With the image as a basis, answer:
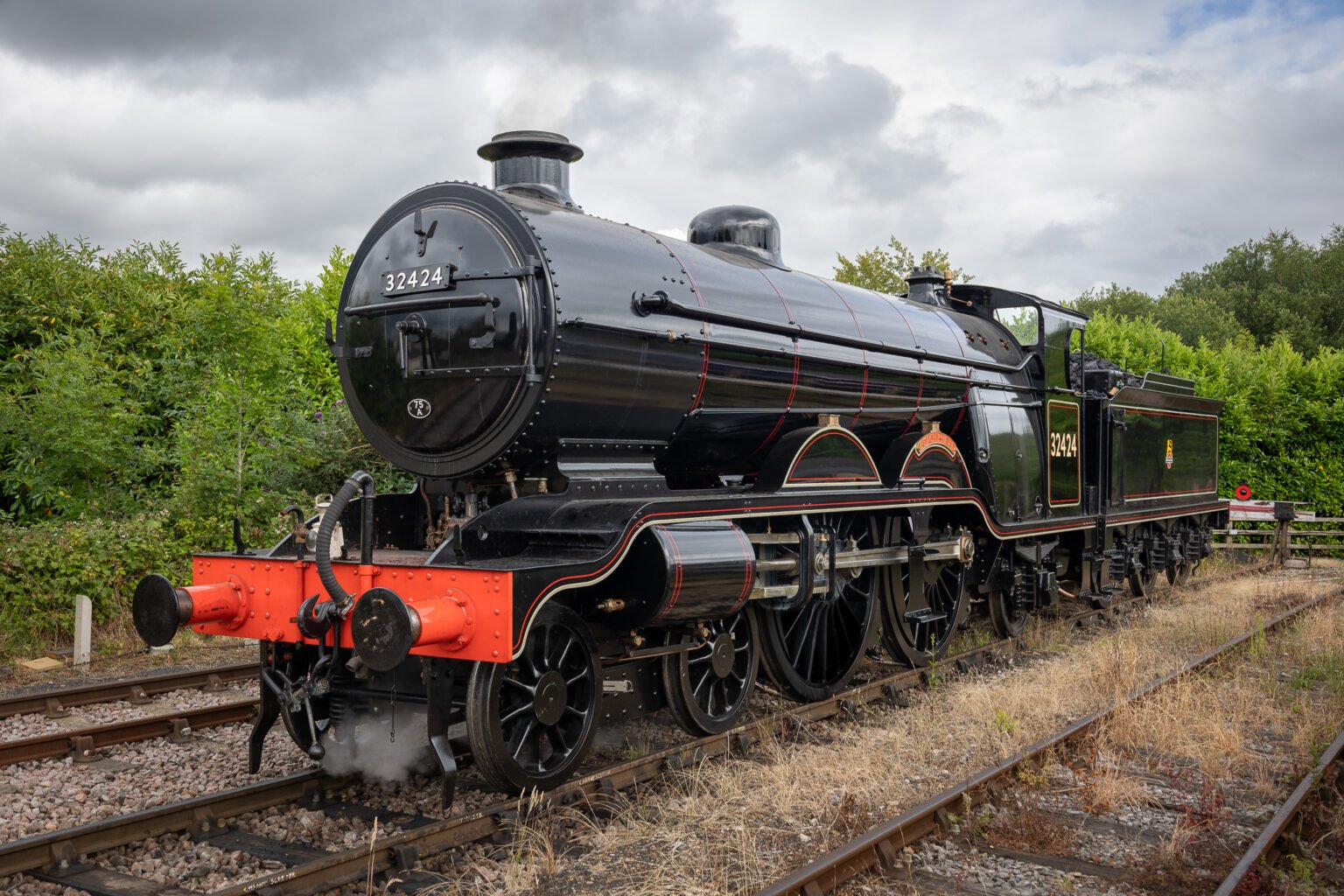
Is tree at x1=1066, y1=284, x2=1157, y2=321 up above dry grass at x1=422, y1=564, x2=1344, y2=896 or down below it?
above

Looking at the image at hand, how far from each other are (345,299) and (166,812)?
2.73 metres

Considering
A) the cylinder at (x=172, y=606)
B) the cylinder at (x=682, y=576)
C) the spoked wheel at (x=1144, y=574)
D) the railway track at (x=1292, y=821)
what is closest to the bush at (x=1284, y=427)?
the spoked wheel at (x=1144, y=574)

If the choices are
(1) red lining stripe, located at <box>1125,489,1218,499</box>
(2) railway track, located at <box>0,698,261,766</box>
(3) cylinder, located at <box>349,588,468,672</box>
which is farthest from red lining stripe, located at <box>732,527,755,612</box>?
(1) red lining stripe, located at <box>1125,489,1218,499</box>

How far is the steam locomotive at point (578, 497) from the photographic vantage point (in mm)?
4719

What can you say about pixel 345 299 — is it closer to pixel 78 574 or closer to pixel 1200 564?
pixel 78 574

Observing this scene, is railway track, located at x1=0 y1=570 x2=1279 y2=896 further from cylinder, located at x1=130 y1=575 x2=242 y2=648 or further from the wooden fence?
the wooden fence

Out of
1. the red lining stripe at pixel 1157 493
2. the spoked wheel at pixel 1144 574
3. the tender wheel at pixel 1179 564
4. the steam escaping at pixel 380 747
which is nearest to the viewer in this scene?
the steam escaping at pixel 380 747

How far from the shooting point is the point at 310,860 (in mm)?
4219

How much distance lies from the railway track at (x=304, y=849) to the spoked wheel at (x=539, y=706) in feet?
0.46

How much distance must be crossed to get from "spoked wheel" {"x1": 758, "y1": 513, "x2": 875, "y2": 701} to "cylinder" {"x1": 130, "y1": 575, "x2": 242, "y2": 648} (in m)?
3.01

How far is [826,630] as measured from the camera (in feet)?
23.6

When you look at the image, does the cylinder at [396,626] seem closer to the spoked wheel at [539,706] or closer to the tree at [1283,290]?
the spoked wheel at [539,706]

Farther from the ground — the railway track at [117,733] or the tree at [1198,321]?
the tree at [1198,321]

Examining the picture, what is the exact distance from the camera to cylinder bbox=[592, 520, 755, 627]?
5.02 metres
